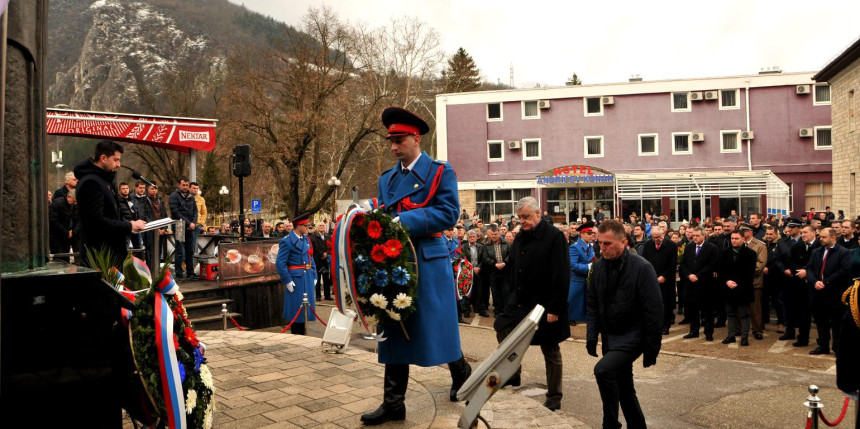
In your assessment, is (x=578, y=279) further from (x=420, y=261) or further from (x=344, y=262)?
(x=344, y=262)

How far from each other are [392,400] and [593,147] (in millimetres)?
38505

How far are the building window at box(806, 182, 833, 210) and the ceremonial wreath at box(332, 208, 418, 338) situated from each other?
40.6 meters

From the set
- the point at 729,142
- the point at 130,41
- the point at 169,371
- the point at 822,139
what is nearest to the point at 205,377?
the point at 169,371

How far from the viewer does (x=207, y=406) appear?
412 centimetres

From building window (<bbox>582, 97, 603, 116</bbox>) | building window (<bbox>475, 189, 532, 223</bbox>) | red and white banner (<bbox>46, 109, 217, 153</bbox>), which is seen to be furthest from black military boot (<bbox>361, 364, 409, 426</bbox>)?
building window (<bbox>582, 97, 603, 116</bbox>)

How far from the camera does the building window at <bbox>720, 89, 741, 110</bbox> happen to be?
3952 cm

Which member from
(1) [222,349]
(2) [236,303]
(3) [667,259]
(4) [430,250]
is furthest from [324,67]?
(4) [430,250]

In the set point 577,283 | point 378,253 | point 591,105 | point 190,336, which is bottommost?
point 577,283

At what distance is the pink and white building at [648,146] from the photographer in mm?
38406

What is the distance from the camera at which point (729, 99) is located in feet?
130

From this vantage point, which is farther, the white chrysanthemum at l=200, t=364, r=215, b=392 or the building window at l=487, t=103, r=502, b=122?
the building window at l=487, t=103, r=502, b=122

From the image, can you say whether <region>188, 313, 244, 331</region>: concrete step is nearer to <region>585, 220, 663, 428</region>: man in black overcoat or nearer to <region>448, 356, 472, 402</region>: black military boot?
<region>448, 356, 472, 402</region>: black military boot

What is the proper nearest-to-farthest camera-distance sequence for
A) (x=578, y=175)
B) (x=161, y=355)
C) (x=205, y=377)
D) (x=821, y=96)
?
1. (x=161, y=355)
2. (x=205, y=377)
3. (x=821, y=96)
4. (x=578, y=175)

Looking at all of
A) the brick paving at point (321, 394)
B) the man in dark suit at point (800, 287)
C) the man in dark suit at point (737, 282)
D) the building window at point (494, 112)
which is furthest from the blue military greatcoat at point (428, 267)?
the building window at point (494, 112)
